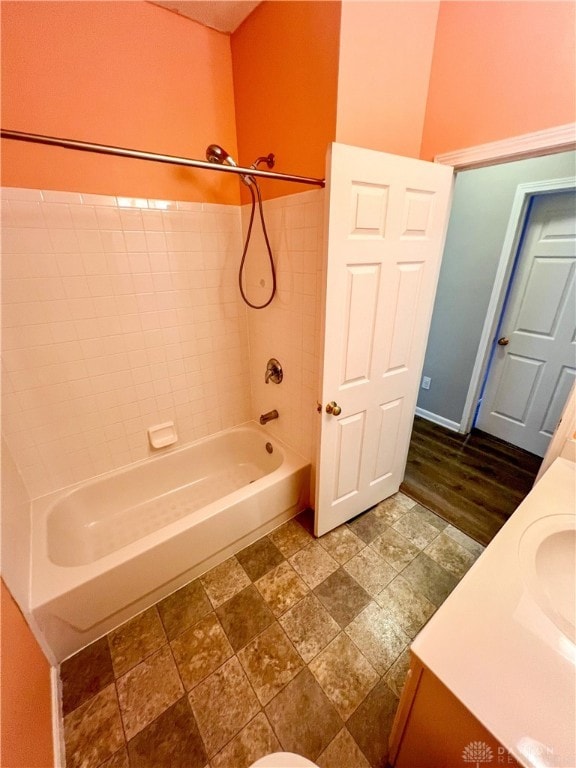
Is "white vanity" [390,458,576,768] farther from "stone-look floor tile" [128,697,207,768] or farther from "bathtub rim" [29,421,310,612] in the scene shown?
"bathtub rim" [29,421,310,612]

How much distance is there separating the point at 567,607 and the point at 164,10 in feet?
9.03

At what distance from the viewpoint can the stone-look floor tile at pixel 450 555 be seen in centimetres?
163

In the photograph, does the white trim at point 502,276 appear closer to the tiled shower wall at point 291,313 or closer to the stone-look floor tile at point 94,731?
the tiled shower wall at point 291,313

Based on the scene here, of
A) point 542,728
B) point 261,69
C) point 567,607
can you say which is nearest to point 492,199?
point 261,69

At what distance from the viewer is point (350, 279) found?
4.16 feet

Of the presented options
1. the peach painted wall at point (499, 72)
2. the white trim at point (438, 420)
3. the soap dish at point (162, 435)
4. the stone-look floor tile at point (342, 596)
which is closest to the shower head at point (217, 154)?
the peach painted wall at point (499, 72)

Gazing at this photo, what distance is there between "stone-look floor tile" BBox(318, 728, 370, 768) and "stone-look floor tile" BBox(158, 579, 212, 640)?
68cm

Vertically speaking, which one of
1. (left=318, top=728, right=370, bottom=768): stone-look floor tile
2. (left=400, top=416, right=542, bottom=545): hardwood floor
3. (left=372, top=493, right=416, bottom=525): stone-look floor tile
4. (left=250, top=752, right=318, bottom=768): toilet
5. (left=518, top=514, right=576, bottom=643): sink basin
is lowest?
(left=318, top=728, right=370, bottom=768): stone-look floor tile

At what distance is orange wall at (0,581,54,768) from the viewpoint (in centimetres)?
Answer: 76

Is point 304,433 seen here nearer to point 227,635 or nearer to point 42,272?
point 227,635

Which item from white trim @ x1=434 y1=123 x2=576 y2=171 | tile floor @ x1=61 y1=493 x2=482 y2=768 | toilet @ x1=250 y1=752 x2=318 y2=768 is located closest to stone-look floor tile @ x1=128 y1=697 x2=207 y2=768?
tile floor @ x1=61 y1=493 x2=482 y2=768

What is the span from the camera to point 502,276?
7.50 feet

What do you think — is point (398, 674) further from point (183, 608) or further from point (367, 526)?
point (183, 608)

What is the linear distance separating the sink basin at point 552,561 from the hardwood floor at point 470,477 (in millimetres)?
982
